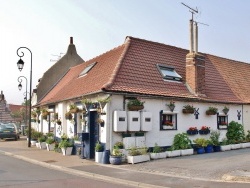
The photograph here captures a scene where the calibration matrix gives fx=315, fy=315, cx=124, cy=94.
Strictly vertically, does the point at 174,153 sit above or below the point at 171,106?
below

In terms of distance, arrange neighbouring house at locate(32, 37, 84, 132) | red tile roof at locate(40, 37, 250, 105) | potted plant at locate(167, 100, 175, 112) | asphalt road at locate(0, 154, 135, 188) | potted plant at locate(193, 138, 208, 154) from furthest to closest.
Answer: neighbouring house at locate(32, 37, 84, 132)
potted plant at locate(193, 138, 208, 154)
potted plant at locate(167, 100, 175, 112)
red tile roof at locate(40, 37, 250, 105)
asphalt road at locate(0, 154, 135, 188)

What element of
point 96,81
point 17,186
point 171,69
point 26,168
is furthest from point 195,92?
point 17,186

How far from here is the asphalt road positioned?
9.80 m

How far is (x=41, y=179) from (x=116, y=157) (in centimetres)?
400

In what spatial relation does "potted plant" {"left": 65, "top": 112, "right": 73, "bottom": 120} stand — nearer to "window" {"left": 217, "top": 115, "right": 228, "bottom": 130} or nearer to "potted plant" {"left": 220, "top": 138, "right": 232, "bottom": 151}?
"potted plant" {"left": 220, "top": 138, "right": 232, "bottom": 151}

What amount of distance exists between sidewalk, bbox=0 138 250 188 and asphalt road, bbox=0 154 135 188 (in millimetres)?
634

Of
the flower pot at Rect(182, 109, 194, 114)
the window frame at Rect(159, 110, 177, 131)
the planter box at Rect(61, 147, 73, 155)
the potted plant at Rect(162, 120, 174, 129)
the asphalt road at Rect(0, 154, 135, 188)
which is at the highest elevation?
the flower pot at Rect(182, 109, 194, 114)

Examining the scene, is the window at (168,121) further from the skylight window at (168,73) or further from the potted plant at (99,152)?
the potted plant at (99,152)

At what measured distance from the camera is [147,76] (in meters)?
17.2

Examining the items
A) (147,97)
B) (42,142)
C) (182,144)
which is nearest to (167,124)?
(182,144)

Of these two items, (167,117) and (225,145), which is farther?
(225,145)

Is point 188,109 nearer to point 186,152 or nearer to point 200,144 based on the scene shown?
point 200,144

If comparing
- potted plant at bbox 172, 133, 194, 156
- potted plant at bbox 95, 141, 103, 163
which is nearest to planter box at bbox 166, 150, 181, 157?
potted plant at bbox 172, 133, 194, 156

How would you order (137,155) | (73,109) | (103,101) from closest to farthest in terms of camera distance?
1. (137,155)
2. (103,101)
3. (73,109)
